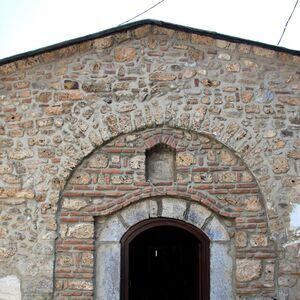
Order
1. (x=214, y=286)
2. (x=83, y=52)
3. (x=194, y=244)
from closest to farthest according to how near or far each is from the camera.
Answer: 1. (x=214, y=286)
2. (x=83, y=52)
3. (x=194, y=244)

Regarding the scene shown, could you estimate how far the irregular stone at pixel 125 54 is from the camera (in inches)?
226

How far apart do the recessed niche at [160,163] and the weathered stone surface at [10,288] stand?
1.75 metres

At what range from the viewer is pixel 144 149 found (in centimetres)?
561

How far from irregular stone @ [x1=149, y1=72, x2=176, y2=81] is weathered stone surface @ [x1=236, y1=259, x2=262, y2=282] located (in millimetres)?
2095

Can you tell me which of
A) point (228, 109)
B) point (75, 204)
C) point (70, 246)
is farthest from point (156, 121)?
point (70, 246)

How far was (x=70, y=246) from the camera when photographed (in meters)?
5.43

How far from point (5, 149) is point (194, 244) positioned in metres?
2.52

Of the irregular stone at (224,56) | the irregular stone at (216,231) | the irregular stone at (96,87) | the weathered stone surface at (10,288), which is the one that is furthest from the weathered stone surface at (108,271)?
the irregular stone at (224,56)

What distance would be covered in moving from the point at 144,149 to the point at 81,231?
43.5 inches

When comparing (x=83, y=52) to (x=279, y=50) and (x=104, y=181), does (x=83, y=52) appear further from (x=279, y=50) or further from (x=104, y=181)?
(x=279, y=50)

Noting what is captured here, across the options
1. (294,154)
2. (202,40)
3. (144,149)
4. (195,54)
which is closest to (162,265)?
(144,149)

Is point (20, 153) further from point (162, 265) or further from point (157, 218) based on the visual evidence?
point (162, 265)

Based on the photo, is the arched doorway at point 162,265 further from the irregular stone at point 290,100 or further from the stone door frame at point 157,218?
the irregular stone at point 290,100

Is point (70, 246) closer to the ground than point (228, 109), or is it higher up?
closer to the ground
